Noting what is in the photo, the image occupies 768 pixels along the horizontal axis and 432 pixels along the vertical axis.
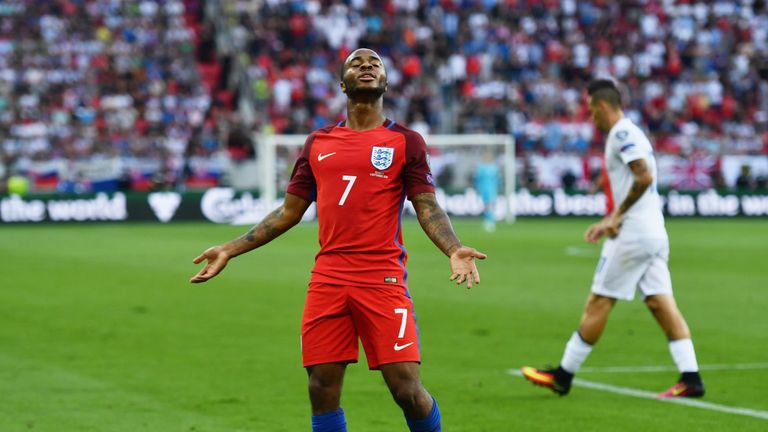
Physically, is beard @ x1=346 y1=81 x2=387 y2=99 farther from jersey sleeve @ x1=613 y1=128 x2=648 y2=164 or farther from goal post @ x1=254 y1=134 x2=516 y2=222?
goal post @ x1=254 y1=134 x2=516 y2=222

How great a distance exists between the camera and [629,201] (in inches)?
371

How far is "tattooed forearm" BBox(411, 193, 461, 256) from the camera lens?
6.05 meters

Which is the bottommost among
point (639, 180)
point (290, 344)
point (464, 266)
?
point (290, 344)

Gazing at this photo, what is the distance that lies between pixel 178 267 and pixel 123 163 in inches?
640

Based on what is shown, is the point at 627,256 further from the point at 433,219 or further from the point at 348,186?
the point at 348,186

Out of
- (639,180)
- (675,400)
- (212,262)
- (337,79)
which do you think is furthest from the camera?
(337,79)

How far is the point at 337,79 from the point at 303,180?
33.7 metres

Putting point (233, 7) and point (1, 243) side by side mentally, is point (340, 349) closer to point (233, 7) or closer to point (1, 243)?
point (1, 243)

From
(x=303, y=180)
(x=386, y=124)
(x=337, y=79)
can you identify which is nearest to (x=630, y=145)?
(x=386, y=124)

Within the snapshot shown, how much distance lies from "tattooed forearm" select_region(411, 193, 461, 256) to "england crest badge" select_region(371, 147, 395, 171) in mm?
226

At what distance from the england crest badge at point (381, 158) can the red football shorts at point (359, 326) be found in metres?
0.56

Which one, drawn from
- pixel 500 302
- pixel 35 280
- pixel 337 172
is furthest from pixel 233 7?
pixel 337 172

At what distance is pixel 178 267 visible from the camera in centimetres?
2117

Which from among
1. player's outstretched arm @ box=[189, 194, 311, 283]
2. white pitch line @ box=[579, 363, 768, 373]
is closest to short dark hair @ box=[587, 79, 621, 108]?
white pitch line @ box=[579, 363, 768, 373]
